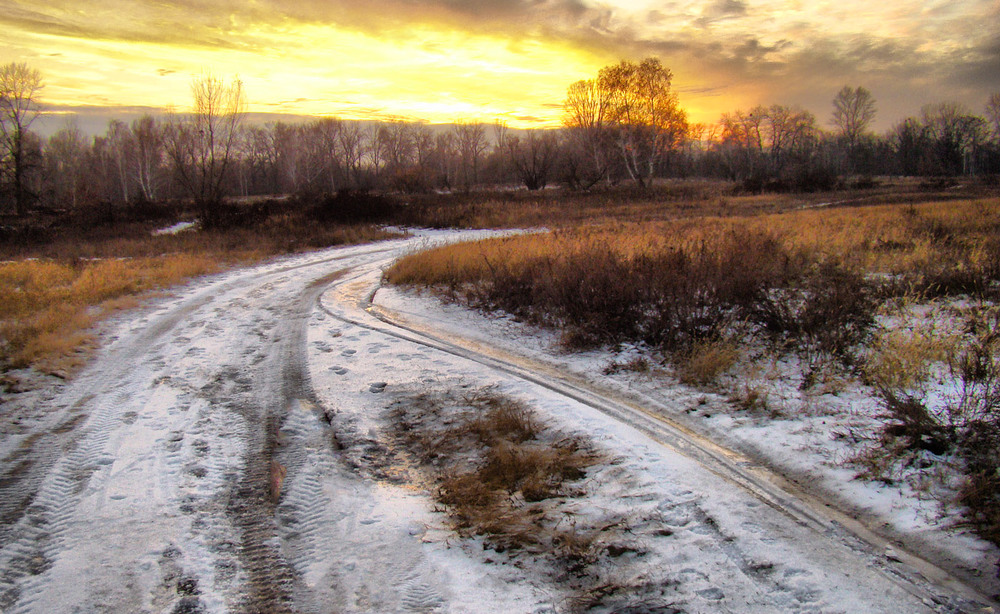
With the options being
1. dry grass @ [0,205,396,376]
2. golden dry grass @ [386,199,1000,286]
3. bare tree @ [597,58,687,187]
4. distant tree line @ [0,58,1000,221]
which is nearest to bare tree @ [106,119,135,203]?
distant tree line @ [0,58,1000,221]

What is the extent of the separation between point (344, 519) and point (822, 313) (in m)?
5.45

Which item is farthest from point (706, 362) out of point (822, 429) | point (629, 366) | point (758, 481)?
point (758, 481)

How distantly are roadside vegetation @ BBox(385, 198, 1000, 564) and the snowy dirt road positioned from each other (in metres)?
1.02

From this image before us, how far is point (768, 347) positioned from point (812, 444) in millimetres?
2019

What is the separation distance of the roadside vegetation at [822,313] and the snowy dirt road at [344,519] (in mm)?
1020

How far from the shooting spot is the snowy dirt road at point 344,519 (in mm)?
2533

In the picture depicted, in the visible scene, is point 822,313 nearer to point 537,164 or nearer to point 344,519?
point 344,519

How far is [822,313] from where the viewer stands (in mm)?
5645

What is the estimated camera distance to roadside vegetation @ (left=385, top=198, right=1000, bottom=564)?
3.57m

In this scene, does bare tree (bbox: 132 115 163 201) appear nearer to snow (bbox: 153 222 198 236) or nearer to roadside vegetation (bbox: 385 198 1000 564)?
snow (bbox: 153 222 198 236)

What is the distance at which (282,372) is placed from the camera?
5.82 meters

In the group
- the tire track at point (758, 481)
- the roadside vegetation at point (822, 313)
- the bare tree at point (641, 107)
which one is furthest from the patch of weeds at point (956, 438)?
the bare tree at point (641, 107)

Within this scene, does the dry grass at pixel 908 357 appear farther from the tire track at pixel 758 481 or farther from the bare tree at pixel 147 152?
the bare tree at pixel 147 152

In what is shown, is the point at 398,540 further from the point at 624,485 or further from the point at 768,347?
the point at 768,347
